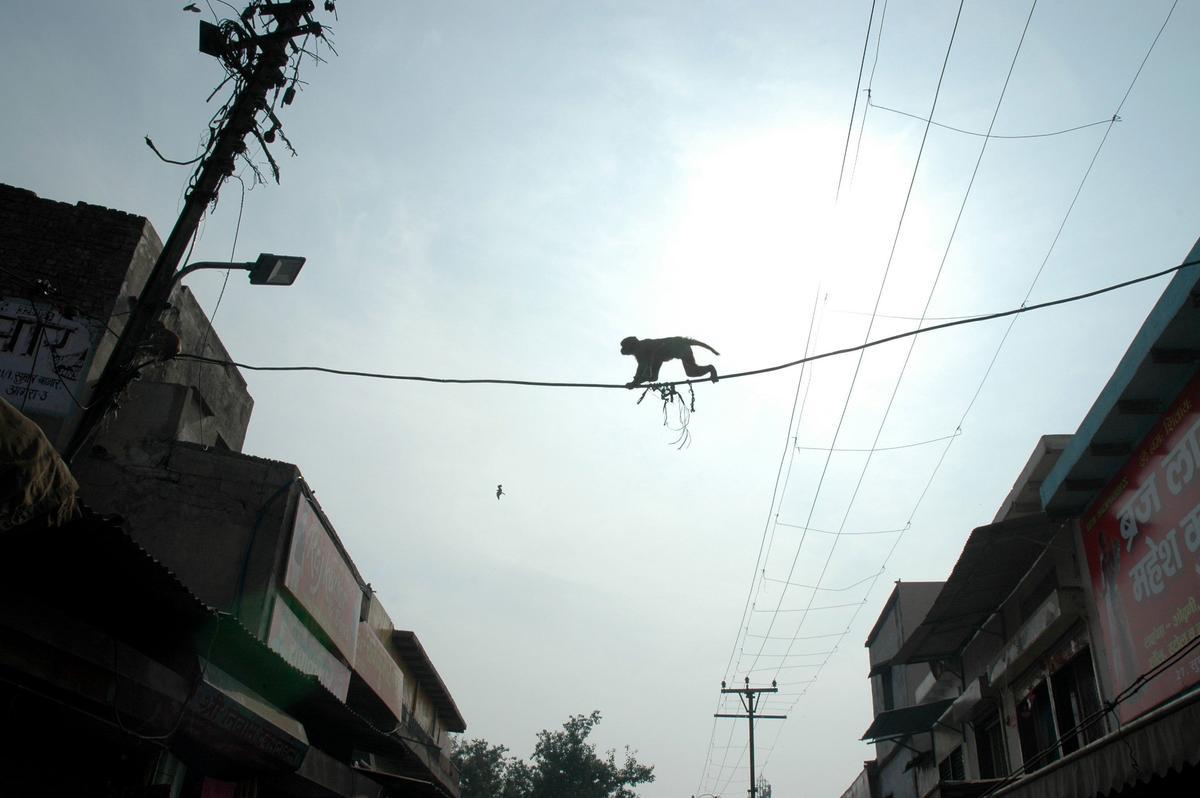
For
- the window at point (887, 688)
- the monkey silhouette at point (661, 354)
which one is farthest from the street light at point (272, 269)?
the window at point (887, 688)

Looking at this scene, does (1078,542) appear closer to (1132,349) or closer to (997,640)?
(1132,349)

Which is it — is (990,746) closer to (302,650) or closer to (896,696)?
(896,696)

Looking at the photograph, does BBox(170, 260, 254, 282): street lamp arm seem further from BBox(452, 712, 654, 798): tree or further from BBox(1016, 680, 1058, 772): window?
BBox(452, 712, 654, 798): tree

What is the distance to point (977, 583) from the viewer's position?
44.7 ft

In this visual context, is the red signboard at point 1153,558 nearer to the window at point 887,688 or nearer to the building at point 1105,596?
the building at point 1105,596

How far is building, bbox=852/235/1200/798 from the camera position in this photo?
7.81 metres

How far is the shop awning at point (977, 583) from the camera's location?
11.9 meters

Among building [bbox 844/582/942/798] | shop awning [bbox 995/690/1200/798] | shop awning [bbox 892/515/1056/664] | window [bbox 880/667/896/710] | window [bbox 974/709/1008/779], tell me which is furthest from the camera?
window [bbox 880/667/896/710]

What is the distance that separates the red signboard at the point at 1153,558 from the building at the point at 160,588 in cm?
843

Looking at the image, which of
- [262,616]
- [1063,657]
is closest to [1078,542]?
[1063,657]

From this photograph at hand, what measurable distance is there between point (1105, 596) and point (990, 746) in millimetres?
6836

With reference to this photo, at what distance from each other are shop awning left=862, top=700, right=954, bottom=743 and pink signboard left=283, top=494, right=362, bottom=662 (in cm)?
1069

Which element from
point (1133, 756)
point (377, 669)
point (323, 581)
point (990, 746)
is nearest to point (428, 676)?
point (377, 669)

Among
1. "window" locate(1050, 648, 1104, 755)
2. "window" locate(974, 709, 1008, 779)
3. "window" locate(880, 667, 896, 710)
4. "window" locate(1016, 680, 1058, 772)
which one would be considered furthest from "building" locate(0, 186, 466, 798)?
"window" locate(880, 667, 896, 710)
